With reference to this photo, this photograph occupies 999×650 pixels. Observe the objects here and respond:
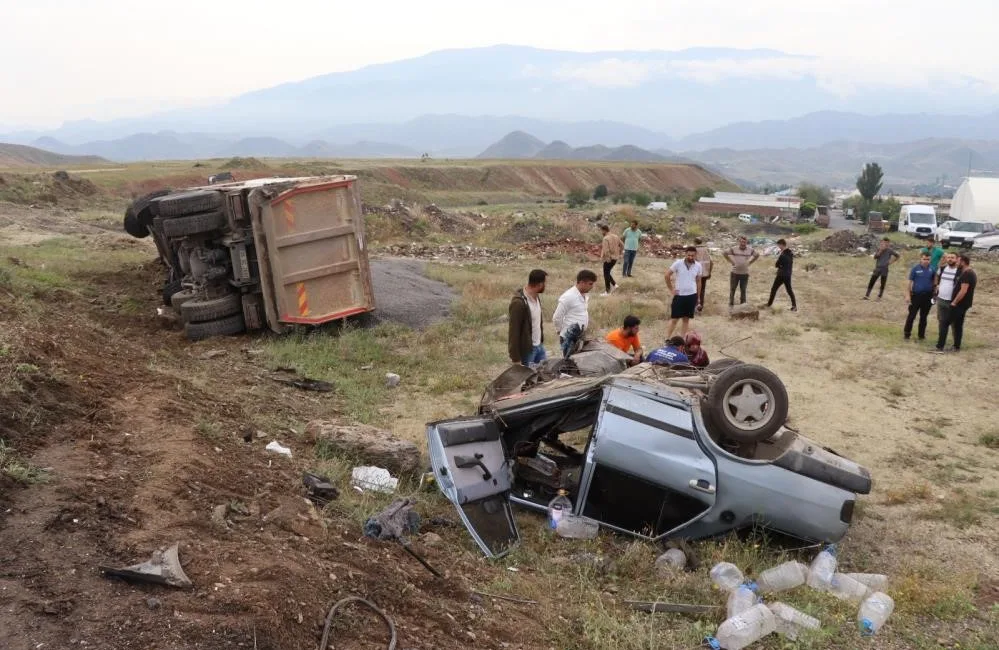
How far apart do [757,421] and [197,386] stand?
187 inches

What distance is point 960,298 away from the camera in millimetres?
9953

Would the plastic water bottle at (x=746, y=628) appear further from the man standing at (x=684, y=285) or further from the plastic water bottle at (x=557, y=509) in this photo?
the man standing at (x=684, y=285)

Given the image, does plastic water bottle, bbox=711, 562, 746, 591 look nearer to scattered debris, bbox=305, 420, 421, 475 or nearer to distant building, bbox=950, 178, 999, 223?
scattered debris, bbox=305, 420, 421, 475

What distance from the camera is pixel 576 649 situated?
3572mm

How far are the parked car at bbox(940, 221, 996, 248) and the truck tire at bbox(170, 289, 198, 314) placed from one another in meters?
27.5

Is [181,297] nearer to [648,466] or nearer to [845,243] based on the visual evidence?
[648,466]

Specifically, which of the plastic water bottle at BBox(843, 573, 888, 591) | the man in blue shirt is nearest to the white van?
the man in blue shirt

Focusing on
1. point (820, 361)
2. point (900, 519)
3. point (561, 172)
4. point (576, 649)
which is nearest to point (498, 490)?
point (576, 649)

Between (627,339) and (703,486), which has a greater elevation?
(627,339)

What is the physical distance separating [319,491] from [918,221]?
3636 centimetres

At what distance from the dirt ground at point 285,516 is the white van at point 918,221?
87.4ft

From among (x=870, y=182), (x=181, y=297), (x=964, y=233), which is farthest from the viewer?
(x=870, y=182)

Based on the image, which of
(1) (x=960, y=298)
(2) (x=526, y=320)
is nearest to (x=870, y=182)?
(1) (x=960, y=298)

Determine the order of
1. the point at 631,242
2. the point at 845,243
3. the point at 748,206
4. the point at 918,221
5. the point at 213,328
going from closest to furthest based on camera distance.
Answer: the point at 213,328 → the point at 631,242 → the point at 845,243 → the point at 918,221 → the point at 748,206
